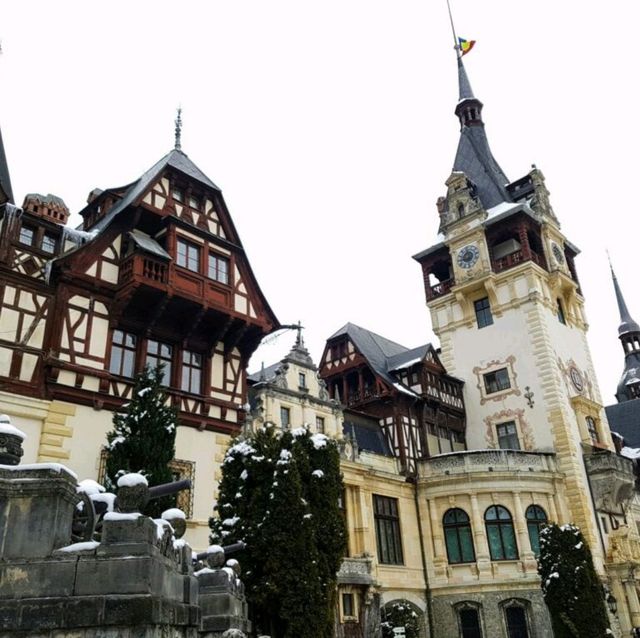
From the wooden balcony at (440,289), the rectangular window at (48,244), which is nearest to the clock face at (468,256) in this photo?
the wooden balcony at (440,289)

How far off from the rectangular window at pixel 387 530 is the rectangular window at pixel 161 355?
537 inches

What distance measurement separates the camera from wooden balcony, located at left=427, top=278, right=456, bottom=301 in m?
41.2

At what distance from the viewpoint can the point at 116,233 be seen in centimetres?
2025

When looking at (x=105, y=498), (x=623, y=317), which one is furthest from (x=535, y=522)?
(x=623, y=317)

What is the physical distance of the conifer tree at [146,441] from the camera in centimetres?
1508

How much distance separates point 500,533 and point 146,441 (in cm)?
2029

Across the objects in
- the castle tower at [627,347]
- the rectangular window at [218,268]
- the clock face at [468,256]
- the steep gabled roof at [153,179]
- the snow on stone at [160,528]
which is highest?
the castle tower at [627,347]

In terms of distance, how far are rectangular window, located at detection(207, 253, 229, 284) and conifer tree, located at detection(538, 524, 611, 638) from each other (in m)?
14.4

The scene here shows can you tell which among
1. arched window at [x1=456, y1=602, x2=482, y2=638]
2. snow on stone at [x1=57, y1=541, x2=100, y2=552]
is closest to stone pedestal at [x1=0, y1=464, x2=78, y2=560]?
snow on stone at [x1=57, y1=541, x2=100, y2=552]

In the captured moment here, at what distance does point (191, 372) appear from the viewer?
2086 centimetres

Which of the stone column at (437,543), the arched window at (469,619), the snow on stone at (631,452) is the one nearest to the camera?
the arched window at (469,619)

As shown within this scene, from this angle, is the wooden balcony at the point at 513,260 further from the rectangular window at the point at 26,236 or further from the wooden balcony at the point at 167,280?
the rectangular window at the point at 26,236

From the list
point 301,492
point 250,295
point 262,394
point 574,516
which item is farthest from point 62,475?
point 574,516

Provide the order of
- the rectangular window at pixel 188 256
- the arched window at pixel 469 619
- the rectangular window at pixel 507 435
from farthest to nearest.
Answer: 1. the rectangular window at pixel 507 435
2. the arched window at pixel 469 619
3. the rectangular window at pixel 188 256
